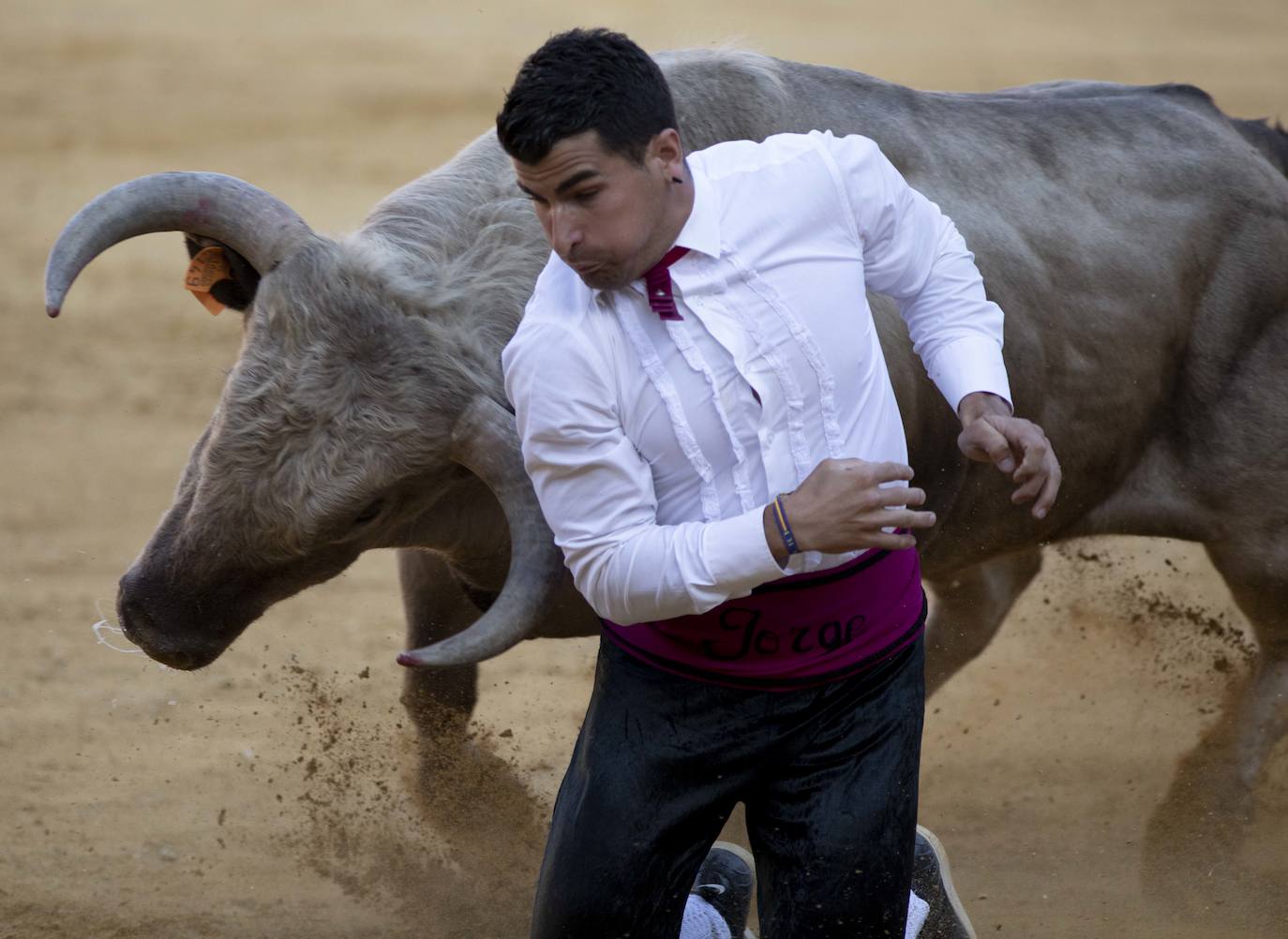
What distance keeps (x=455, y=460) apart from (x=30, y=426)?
5228mm

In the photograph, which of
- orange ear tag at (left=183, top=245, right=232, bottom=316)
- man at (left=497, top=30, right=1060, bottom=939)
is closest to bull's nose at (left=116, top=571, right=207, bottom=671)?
orange ear tag at (left=183, top=245, right=232, bottom=316)

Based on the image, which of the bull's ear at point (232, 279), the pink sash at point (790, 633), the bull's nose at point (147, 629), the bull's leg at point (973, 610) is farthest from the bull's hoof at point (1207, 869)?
the bull's ear at point (232, 279)

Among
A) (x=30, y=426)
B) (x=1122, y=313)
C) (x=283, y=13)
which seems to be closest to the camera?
(x=1122, y=313)

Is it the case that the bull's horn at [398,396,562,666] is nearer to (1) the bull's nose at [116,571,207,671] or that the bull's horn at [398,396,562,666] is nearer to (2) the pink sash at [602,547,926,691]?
(2) the pink sash at [602,547,926,691]

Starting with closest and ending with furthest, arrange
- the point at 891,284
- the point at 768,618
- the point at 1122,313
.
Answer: the point at 768,618 → the point at 891,284 → the point at 1122,313

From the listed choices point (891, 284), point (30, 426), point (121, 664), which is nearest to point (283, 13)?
point (30, 426)

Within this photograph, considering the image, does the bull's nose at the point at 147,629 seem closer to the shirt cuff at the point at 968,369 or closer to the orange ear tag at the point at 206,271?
the orange ear tag at the point at 206,271

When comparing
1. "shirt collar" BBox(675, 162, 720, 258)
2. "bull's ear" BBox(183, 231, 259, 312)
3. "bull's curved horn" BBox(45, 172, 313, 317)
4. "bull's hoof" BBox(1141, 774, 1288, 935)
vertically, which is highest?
"shirt collar" BBox(675, 162, 720, 258)

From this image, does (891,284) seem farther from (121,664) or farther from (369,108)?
(369,108)

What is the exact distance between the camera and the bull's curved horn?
10.9 ft

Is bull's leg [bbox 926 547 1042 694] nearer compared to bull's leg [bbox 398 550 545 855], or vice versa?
bull's leg [bbox 398 550 545 855]

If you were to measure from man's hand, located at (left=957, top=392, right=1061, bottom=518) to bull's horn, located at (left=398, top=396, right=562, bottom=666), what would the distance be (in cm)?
89

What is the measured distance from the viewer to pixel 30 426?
26.0ft

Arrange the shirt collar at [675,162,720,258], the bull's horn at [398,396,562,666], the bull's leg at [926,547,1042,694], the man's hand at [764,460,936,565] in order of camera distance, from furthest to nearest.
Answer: the bull's leg at [926,547,1042,694] < the bull's horn at [398,396,562,666] < the shirt collar at [675,162,720,258] < the man's hand at [764,460,936,565]
